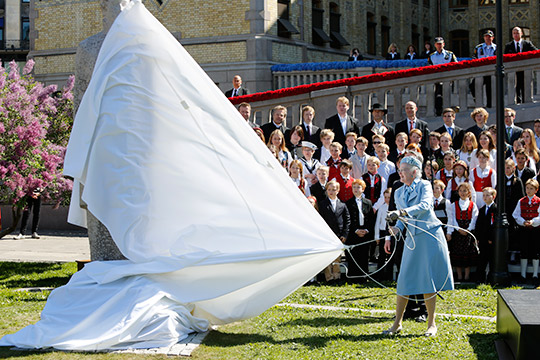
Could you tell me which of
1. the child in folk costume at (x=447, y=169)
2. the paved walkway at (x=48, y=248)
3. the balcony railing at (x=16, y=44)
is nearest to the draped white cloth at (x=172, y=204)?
the child in folk costume at (x=447, y=169)

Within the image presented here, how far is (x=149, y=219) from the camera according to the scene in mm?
8453

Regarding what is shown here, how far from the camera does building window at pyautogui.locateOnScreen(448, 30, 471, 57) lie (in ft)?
152

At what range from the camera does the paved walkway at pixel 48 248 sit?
17.3 m

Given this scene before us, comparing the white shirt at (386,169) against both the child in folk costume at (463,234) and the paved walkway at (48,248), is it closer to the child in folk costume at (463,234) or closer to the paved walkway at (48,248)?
the child in folk costume at (463,234)

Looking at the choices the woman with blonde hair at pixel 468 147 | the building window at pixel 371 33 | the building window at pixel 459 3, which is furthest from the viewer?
the building window at pixel 459 3

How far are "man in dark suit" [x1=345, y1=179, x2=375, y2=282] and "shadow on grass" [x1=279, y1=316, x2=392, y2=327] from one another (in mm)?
3249

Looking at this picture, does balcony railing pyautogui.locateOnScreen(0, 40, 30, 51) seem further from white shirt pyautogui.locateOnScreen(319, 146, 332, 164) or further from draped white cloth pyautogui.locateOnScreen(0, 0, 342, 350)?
draped white cloth pyautogui.locateOnScreen(0, 0, 342, 350)

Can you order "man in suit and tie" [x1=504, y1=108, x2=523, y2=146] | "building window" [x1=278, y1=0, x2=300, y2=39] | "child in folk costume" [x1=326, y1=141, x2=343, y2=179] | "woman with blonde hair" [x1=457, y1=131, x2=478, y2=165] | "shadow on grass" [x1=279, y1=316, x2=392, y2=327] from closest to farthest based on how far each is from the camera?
"shadow on grass" [x1=279, y1=316, x2=392, y2=327]
"child in folk costume" [x1=326, y1=141, x2=343, y2=179]
"woman with blonde hair" [x1=457, y1=131, x2=478, y2=165]
"man in suit and tie" [x1=504, y1=108, x2=523, y2=146]
"building window" [x1=278, y1=0, x2=300, y2=39]

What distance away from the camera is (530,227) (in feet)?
42.4

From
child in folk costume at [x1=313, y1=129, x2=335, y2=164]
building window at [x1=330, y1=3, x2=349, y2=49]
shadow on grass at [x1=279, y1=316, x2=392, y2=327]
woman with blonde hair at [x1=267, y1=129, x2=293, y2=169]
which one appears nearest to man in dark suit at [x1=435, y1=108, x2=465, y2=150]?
child in folk costume at [x1=313, y1=129, x2=335, y2=164]

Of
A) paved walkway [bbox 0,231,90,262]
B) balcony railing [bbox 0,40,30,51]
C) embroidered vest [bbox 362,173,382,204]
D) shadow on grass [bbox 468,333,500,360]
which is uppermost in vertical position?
balcony railing [bbox 0,40,30,51]

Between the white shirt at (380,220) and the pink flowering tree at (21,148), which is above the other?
the pink flowering tree at (21,148)

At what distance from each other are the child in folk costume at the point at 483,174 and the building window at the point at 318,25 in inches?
785

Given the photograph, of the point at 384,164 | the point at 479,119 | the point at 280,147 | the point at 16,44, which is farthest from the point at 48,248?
the point at 16,44
